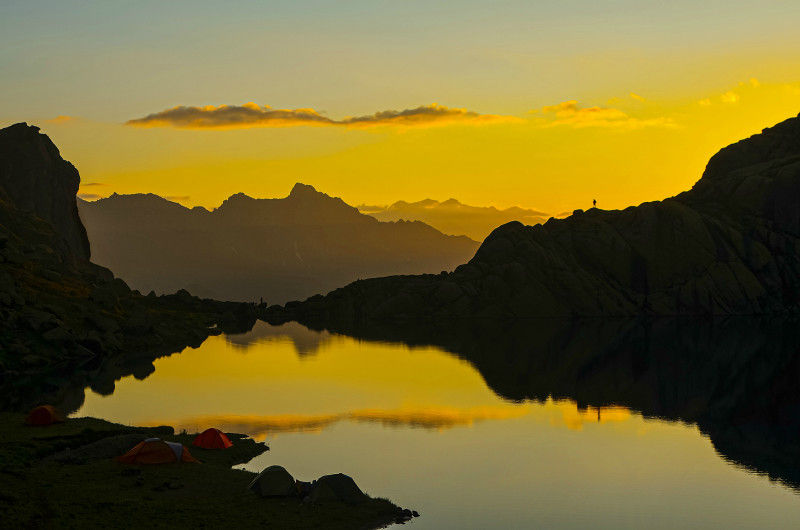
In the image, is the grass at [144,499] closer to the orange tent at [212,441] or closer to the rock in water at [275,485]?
the rock in water at [275,485]

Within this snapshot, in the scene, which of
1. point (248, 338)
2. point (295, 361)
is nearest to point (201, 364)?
point (295, 361)

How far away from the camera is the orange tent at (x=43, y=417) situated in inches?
2793

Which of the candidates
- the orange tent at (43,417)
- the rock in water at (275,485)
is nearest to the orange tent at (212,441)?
the orange tent at (43,417)

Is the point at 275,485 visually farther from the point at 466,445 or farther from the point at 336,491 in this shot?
the point at 466,445

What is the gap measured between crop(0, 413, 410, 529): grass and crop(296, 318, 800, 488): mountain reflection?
1296 inches

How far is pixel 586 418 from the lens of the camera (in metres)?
84.9

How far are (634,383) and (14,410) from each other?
71063mm

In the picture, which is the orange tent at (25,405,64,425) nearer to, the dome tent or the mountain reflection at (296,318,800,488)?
the dome tent

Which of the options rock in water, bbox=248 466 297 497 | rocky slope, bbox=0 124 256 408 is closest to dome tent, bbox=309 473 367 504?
rock in water, bbox=248 466 297 497

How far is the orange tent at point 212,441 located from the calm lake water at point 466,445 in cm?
327

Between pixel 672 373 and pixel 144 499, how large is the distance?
88770 mm

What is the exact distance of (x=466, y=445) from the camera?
229 feet

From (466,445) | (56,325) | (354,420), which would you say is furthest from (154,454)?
(56,325)

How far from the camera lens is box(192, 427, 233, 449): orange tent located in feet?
210
